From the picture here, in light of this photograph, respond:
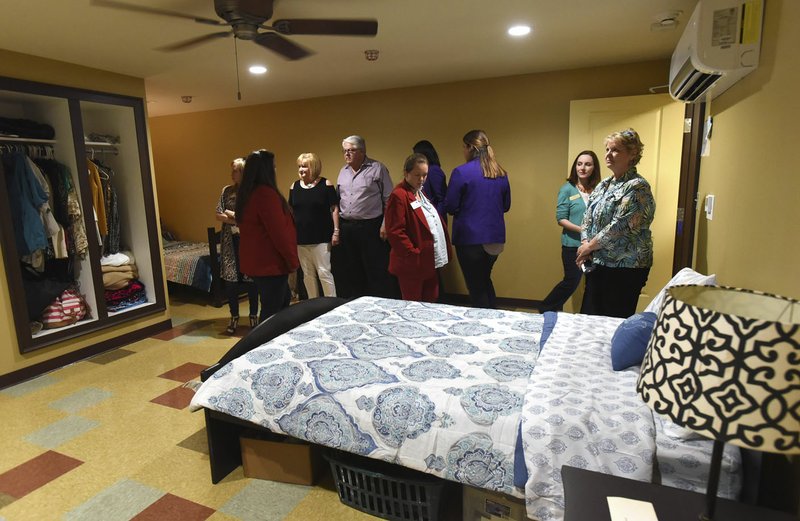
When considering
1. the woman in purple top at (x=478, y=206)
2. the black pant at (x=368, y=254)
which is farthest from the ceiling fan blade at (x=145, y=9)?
the black pant at (x=368, y=254)

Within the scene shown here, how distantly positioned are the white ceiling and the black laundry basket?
220 cm

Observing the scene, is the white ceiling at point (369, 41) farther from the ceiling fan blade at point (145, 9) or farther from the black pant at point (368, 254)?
the black pant at point (368, 254)

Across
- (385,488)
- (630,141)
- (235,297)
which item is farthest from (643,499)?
(235,297)

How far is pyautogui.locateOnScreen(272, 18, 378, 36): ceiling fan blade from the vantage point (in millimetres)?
2348

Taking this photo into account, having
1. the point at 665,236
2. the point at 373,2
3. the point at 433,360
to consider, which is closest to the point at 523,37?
the point at 373,2

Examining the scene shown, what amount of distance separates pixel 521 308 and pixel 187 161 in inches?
182

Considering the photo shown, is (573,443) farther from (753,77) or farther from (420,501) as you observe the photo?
(753,77)

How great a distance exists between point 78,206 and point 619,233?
3.69 m

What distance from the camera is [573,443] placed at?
135 cm

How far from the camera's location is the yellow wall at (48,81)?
3.06 m

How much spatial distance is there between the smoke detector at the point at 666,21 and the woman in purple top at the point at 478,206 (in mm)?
1237

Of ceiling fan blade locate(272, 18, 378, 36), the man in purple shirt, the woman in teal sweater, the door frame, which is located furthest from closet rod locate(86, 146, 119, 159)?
the door frame

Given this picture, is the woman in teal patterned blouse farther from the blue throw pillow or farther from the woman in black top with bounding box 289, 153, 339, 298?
the woman in black top with bounding box 289, 153, 339, 298

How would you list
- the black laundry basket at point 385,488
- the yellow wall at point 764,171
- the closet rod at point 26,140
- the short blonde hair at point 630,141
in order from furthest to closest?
the closet rod at point 26,140, the short blonde hair at point 630,141, the black laundry basket at point 385,488, the yellow wall at point 764,171
